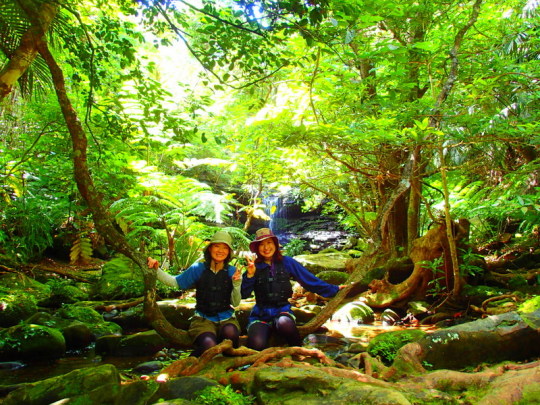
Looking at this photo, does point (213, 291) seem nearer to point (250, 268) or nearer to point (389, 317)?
point (250, 268)

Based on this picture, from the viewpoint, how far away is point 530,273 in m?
6.66

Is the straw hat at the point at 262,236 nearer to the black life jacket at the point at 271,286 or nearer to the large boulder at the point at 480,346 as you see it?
the black life jacket at the point at 271,286

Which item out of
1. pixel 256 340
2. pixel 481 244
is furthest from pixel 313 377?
pixel 481 244

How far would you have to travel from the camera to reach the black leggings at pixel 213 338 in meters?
3.68

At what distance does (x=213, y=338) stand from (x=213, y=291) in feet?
1.62

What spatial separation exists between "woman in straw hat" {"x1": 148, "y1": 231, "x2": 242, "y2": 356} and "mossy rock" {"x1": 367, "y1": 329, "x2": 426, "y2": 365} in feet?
5.31

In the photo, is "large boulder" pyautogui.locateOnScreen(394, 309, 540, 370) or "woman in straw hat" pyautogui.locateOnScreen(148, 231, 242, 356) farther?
"woman in straw hat" pyautogui.locateOnScreen(148, 231, 242, 356)

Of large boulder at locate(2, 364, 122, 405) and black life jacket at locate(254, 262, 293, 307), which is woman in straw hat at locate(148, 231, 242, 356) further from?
large boulder at locate(2, 364, 122, 405)

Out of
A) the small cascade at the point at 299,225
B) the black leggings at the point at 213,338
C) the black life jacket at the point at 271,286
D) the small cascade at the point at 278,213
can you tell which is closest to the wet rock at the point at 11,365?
the black leggings at the point at 213,338

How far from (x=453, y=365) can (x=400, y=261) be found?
15.0 feet

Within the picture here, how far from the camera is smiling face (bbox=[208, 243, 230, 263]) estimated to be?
13.3 feet

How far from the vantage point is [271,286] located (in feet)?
13.3

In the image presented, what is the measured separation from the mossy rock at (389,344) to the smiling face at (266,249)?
5.32 feet

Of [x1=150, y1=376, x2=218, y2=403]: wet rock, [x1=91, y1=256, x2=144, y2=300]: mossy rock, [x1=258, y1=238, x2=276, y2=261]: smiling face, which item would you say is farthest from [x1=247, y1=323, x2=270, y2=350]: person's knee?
[x1=91, y1=256, x2=144, y2=300]: mossy rock
